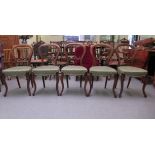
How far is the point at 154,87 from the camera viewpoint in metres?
3.63

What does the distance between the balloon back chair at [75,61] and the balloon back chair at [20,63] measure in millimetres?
589

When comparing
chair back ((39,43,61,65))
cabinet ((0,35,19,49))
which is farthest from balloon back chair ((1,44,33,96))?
cabinet ((0,35,19,49))

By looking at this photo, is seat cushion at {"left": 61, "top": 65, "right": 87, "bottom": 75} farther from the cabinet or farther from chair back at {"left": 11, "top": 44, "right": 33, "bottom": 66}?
the cabinet

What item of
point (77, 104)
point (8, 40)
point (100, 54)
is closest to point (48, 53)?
point (100, 54)

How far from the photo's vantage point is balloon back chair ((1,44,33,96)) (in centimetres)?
313

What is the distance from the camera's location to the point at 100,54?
3.91 metres

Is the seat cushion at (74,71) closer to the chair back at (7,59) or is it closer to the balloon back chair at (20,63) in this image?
the balloon back chair at (20,63)

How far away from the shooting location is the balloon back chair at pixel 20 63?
3135 mm

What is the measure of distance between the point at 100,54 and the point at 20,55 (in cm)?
151

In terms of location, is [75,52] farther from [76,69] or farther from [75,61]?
[76,69]
